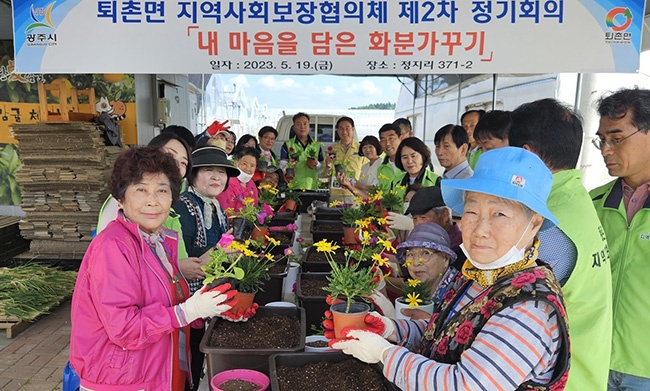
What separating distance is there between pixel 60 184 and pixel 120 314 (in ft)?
13.7

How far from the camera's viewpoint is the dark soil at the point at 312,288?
2039 mm

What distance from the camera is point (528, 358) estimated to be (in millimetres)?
923

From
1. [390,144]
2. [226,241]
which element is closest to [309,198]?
[390,144]

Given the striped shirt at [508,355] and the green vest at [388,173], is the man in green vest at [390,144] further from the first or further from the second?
the striped shirt at [508,355]

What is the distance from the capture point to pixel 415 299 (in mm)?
1682

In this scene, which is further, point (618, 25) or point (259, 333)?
point (618, 25)

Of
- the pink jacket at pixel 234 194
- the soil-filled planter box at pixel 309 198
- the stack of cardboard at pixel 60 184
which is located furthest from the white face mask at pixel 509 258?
the stack of cardboard at pixel 60 184

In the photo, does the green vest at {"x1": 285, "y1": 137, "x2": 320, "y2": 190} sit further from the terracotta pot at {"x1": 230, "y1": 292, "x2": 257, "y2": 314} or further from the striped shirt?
the striped shirt

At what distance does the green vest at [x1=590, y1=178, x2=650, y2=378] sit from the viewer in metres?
1.63

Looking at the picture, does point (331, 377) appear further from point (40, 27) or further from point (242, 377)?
point (40, 27)

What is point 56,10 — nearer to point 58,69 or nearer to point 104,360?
point 58,69

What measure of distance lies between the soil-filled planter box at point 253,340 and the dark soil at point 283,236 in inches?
46.2

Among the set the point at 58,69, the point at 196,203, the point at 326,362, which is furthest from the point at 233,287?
the point at 58,69

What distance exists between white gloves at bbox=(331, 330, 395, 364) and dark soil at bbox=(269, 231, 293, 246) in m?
1.65
